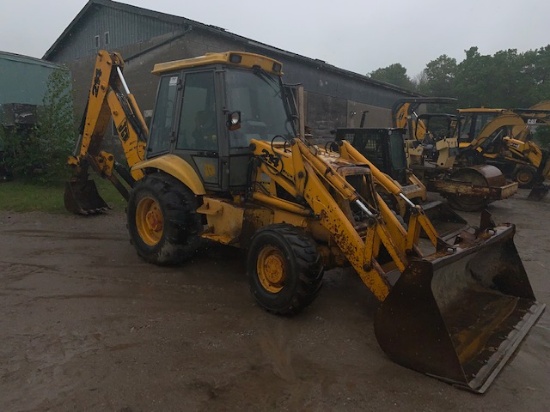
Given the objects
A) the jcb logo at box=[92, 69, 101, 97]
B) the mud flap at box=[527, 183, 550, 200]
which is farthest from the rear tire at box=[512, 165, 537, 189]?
the jcb logo at box=[92, 69, 101, 97]

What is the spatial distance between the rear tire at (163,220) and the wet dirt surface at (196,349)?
232mm

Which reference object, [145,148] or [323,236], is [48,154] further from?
[323,236]

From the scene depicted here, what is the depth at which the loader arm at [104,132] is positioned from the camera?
21.5 feet

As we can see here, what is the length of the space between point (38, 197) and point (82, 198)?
224 centimetres

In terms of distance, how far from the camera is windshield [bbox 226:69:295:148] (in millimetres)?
4934

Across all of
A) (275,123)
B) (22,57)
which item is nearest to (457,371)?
(275,123)

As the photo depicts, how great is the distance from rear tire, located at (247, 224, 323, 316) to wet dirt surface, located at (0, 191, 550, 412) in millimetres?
210

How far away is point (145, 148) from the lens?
620 centimetres

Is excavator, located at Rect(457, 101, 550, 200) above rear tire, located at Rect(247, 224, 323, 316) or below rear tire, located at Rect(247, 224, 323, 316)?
above

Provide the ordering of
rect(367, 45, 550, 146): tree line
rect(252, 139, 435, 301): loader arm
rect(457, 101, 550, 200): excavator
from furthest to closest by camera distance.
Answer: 1. rect(367, 45, 550, 146): tree line
2. rect(457, 101, 550, 200): excavator
3. rect(252, 139, 435, 301): loader arm

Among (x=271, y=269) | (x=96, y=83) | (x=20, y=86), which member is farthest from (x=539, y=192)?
(x=20, y=86)

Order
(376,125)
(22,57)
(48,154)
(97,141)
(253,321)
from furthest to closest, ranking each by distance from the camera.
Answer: (376,125) < (22,57) < (48,154) < (97,141) < (253,321)

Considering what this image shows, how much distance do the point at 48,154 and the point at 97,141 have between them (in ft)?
14.8

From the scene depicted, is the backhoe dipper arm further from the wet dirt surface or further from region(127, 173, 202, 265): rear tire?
the wet dirt surface
